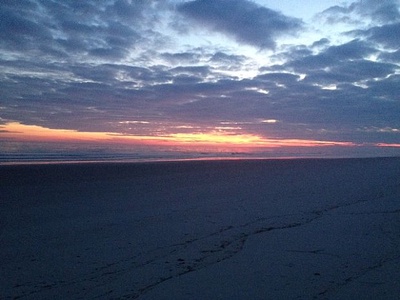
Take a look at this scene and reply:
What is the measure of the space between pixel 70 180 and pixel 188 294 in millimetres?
13943

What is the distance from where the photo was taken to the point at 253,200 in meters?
12.0

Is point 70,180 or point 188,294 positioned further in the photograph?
point 70,180

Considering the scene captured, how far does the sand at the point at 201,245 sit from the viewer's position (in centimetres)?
523

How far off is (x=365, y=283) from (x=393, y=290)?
37 cm

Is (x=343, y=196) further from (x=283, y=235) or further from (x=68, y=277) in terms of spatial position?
(x=68, y=277)

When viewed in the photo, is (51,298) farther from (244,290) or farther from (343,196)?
(343,196)

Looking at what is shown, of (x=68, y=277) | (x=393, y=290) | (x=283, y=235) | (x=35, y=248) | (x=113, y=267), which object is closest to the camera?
(x=393, y=290)

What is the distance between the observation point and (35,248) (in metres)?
7.12

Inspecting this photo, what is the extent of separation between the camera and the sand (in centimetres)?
523

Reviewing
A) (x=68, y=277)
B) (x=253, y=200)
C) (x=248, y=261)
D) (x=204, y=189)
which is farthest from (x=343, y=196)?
(x=68, y=277)

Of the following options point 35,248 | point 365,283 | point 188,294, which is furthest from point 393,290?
point 35,248

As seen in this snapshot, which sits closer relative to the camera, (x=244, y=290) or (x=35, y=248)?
(x=244, y=290)

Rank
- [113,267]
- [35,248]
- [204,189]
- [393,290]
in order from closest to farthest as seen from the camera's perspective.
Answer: [393,290]
[113,267]
[35,248]
[204,189]

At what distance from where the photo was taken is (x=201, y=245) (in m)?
7.20
